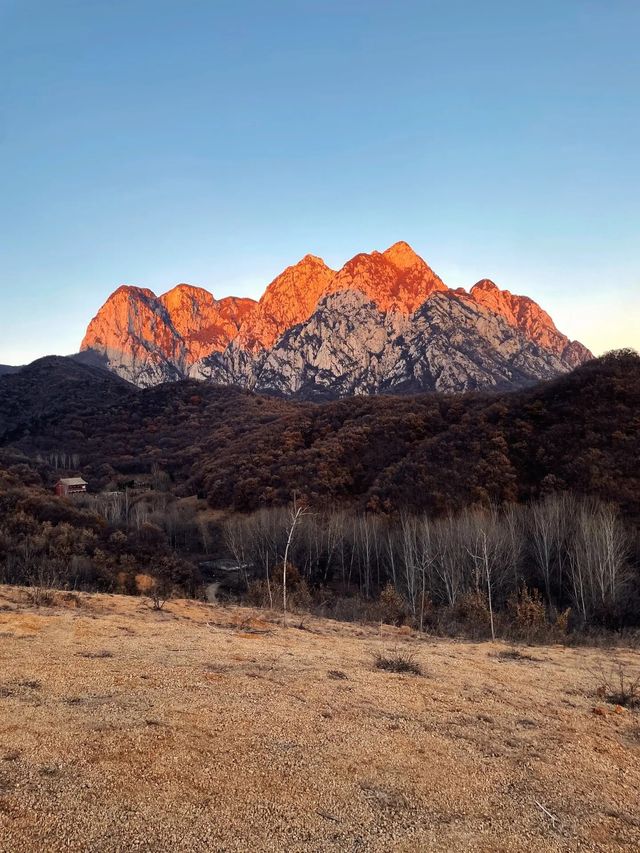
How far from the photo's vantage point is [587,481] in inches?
1518

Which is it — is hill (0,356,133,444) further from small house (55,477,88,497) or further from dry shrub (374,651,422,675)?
dry shrub (374,651,422,675)

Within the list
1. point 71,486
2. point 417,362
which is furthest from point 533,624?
point 417,362

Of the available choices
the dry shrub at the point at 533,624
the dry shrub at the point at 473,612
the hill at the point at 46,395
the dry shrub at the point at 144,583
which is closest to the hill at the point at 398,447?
the hill at the point at 46,395

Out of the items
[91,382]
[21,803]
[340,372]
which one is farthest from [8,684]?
[340,372]

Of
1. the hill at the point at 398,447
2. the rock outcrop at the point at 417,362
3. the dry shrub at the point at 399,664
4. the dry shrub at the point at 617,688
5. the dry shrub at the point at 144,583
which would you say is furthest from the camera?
the rock outcrop at the point at 417,362

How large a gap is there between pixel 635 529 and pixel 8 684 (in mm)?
33446

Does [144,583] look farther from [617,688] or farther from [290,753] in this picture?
[290,753]

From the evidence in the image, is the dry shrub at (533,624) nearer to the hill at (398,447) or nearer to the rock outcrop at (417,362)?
the hill at (398,447)

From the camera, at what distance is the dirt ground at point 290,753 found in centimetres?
564

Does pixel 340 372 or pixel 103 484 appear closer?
pixel 103 484

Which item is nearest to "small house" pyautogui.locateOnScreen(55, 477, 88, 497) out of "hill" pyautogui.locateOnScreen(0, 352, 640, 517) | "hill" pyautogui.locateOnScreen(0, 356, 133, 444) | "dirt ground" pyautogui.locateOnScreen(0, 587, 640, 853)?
"hill" pyautogui.locateOnScreen(0, 352, 640, 517)

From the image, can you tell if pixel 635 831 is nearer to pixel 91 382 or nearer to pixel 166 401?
pixel 166 401

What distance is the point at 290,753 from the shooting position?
7461mm

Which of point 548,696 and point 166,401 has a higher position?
point 166,401
